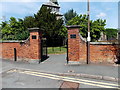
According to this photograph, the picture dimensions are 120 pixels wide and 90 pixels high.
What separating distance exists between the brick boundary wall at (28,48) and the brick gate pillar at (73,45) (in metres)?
2.53

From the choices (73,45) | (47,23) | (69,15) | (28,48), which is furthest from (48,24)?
(69,15)

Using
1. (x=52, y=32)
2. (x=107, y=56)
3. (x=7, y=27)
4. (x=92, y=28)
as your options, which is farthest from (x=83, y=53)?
(x=7, y=27)

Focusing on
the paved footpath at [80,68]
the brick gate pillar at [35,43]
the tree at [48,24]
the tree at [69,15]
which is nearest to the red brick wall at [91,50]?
the paved footpath at [80,68]

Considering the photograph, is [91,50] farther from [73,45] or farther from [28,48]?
[28,48]

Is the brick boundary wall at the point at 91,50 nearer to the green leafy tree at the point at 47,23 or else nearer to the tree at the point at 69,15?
the green leafy tree at the point at 47,23

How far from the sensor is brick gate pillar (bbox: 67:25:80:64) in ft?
22.8

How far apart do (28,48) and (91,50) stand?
16.3 ft

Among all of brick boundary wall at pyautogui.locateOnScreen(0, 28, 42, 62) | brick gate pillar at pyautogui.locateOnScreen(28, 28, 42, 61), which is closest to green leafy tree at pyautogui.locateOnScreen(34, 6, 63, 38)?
brick boundary wall at pyautogui.locateOnScreen(0, 28, 42, 62)

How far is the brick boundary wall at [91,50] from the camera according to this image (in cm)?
664

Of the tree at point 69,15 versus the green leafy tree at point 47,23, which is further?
the tree at point 69,15

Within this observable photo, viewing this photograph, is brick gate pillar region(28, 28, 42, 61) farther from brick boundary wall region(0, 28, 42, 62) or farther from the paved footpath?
the paved footpath

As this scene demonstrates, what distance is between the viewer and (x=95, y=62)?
6.91 m

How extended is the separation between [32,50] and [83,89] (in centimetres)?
528

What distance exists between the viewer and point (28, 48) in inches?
311
